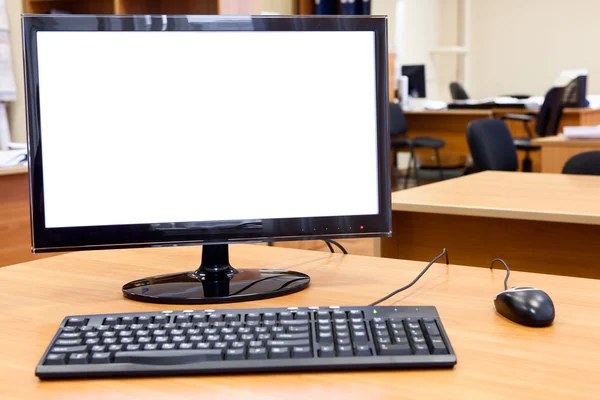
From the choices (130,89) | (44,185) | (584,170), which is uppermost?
(130,89)

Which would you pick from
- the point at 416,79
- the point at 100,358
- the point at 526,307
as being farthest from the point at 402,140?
the point at 100,358

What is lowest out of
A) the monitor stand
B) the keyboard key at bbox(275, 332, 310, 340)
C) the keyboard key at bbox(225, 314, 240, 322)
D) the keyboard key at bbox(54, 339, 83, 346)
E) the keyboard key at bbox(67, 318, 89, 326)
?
the monitor stand

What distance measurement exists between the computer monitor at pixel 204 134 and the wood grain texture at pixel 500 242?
1051mm

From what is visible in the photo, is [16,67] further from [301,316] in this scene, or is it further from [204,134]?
[301,316]

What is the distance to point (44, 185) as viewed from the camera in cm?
109

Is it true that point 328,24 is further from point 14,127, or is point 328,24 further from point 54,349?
point 14,127

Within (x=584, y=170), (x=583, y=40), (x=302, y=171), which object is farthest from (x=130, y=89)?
(x=583, y=40)

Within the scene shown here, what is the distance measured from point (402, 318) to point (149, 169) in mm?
445

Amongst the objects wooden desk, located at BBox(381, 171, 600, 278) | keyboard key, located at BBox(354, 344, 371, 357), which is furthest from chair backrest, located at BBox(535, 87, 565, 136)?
keyboard key, located at BBox(354, 344, 371, 357)

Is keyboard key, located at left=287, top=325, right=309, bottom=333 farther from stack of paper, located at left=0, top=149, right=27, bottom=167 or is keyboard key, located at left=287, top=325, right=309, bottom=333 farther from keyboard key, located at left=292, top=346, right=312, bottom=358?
stack of paper, located at left=0, top=149, right=27, bottom=167

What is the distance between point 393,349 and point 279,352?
0.42 feet

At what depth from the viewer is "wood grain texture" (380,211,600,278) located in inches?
79.9

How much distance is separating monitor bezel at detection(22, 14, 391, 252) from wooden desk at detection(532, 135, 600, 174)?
2.98 metres

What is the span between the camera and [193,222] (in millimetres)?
1129
